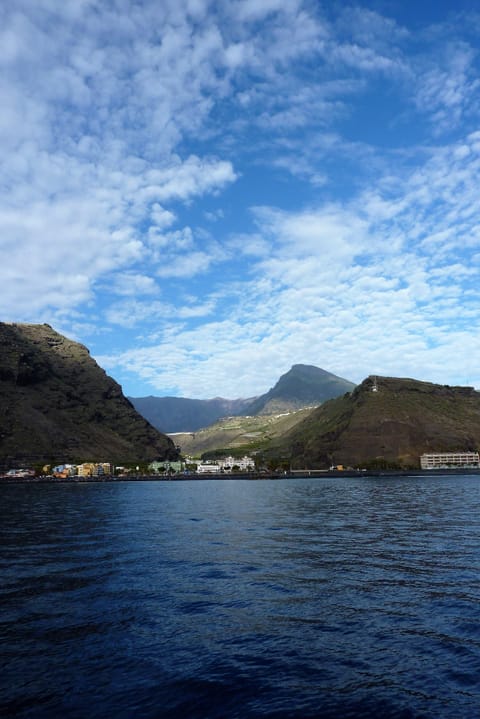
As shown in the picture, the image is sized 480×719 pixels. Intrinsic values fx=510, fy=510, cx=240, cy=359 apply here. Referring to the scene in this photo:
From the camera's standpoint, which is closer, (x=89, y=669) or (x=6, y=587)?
(x=89, y=669)

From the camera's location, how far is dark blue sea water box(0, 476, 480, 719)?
1756 cm

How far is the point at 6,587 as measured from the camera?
110ft

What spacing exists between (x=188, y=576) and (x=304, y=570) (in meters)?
8.63

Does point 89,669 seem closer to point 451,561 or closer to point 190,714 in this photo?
point 190,714

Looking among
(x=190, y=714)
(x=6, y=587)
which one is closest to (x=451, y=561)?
(x=190, y=714)

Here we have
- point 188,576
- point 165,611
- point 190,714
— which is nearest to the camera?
point 190,714

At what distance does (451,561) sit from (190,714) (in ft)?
99.7

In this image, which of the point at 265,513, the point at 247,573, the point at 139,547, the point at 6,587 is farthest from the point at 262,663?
the point at 265,513

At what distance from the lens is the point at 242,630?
24719 millimetres

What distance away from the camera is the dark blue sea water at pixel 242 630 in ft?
57.6

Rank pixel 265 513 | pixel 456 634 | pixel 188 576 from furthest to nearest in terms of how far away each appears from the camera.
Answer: pixel 265 513, pixel 188 576, pixel 456 634

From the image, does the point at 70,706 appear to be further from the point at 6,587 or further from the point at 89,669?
the point at 6,587

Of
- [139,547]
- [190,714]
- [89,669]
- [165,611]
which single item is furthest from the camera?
[139,547]

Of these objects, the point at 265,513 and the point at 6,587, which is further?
the point at 265,513
